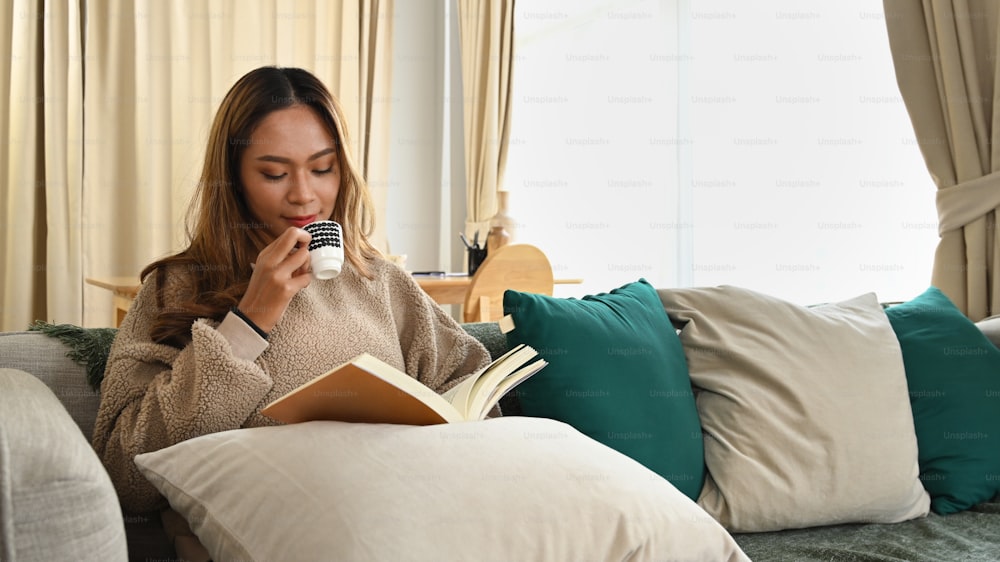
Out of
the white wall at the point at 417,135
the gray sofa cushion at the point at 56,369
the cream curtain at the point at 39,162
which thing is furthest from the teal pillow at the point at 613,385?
the white wall at the point at 417,135

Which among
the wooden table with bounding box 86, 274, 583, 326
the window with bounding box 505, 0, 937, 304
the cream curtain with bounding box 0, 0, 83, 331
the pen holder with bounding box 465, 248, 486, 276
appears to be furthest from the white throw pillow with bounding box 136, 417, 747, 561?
the cream curtain with bounding box 0, 0, 83, 331

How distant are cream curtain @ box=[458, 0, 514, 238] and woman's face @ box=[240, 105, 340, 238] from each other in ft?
10.6

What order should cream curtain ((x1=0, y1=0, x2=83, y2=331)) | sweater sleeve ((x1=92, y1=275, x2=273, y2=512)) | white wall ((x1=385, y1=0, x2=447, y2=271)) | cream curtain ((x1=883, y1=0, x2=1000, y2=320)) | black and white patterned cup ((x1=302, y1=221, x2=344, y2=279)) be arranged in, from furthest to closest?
white wall ((x1=385, y1=0, x2=447, y2=271)) < cream curtain ((x1=0, y1=0, x2=83, y2=331)) < cream curtain ((x1=883, y1=0, x2=1000, y2=320)) < black and white patterned cup ((x1=302, y1=221, x2=344, y2=279)) < sweater sleeve ((x1=92, y1=275, x2=273, y2=512))

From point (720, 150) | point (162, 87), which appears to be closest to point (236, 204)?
point (720, 150)

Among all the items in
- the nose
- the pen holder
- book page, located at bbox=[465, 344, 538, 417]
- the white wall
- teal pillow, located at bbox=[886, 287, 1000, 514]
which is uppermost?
the white wall

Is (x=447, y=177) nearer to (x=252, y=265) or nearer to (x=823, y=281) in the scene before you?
(x=823, y=281)

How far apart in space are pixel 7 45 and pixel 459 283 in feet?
7.18

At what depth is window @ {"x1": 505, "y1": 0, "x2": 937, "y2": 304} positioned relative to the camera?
3107 mm

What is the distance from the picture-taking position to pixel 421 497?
990 millimetres

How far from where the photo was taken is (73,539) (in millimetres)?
812

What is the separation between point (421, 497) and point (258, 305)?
0.48 meters

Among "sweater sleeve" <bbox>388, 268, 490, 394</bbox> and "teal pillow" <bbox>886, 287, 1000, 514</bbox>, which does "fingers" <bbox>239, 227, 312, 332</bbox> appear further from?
"teal pillow" <bbox>886, 287, 1000, 514</bbox>

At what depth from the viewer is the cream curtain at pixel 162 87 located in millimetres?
4047

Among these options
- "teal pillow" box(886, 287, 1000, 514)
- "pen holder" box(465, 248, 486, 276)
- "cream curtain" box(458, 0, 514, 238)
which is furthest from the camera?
"cream curtain" box(458, 0, 514, 238)
